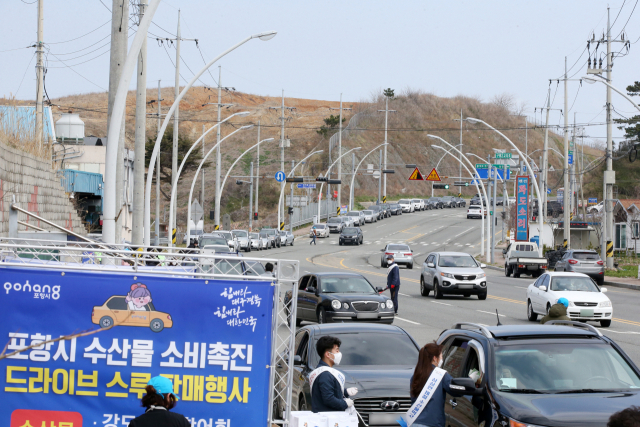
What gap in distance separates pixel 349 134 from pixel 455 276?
105450 mm

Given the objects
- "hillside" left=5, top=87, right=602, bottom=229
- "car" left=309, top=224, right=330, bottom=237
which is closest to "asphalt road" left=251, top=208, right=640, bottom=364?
"car" left=309, top=224, right=330, bottom=237

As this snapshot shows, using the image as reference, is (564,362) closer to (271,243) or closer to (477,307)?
(477,307)

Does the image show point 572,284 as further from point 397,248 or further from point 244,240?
point 244,240

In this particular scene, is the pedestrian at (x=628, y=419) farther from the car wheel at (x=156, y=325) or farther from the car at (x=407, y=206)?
the car at (x=407, y=206)

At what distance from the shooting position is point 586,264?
39.5 m

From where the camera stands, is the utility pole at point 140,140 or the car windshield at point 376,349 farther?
the utility pole at point 140,140

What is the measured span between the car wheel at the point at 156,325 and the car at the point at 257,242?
57.0m

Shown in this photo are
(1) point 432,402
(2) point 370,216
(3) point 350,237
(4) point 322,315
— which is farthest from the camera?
(2) point 370,216

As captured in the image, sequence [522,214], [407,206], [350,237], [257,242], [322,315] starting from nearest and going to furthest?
[322,315] → [522,214] → [257,242] → [350,237] → [407,206]

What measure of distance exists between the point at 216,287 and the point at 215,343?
1.57 feet

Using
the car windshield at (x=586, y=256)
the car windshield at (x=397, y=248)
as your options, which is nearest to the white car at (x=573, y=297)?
the car windshield at (x=586, y=256)

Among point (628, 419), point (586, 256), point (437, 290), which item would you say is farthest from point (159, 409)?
point (586, 256)

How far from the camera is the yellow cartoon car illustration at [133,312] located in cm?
643

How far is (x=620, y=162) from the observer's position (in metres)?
110
